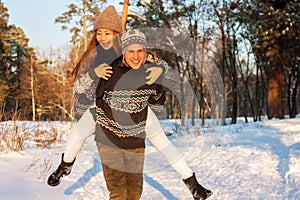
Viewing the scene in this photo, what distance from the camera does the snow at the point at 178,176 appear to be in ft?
12.2

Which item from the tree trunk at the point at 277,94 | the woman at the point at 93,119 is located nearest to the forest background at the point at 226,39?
the tree trunk at the point at 277,94

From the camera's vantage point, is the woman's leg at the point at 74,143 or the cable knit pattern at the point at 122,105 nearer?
the cable knit pattern at the point at 122,105

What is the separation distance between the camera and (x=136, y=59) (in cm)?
257

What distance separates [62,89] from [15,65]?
12700 millimetres

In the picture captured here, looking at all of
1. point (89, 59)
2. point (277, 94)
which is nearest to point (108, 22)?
point (89, 59)

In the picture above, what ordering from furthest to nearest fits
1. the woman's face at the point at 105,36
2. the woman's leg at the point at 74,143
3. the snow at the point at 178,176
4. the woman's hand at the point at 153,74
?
the snow at the point at 178,176
the woman's face at the point at 105,36
the woman's leg at the point at 74,143
the woman's hand at the point at 153,74

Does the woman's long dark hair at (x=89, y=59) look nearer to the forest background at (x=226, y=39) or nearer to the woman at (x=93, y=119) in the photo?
the woman at (x=93, y=119)

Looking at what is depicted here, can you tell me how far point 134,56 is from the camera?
2566 mm

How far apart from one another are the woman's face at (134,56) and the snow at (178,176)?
1.70 meters

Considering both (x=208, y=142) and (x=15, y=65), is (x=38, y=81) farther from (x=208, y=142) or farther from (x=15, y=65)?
(x=208, y=142)

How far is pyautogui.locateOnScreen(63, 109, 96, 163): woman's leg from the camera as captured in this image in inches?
108

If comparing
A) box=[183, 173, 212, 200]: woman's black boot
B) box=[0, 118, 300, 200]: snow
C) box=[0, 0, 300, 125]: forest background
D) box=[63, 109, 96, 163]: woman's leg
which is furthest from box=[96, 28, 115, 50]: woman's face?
box=[0, 0, 300, 125]: forest background

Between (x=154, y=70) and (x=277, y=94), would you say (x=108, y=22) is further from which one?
(x=277, y=94)

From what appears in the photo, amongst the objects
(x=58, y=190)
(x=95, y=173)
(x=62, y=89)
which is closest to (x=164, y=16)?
(x=62, y=89)
